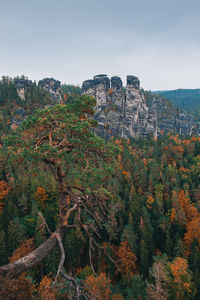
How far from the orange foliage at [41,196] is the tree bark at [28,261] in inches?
1502

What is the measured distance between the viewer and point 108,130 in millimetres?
110750

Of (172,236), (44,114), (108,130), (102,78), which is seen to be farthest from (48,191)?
(102,78)

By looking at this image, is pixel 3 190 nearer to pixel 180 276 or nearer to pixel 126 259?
pixel 126 259

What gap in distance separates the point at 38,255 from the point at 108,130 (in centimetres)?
10673

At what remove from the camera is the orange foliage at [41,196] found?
40.7 metres

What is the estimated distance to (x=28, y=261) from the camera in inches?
206

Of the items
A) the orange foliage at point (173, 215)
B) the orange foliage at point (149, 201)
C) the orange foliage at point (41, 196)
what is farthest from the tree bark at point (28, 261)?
the orange foliage at point (149, 201)

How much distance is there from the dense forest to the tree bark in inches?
1.0

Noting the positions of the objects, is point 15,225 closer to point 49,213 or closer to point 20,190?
point 49,213

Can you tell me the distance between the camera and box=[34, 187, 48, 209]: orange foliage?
40.7 meters

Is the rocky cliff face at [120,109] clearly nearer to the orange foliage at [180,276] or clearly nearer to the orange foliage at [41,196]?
the orange foliage at [41,196]

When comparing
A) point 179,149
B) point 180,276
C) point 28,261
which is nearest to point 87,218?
point 180,276

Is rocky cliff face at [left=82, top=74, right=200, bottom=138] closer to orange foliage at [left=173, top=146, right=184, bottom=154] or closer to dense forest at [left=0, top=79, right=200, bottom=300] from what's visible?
orange foliage at [left=173, top=146, right=184, bottom=154]

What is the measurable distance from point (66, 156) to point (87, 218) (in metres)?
35.4
